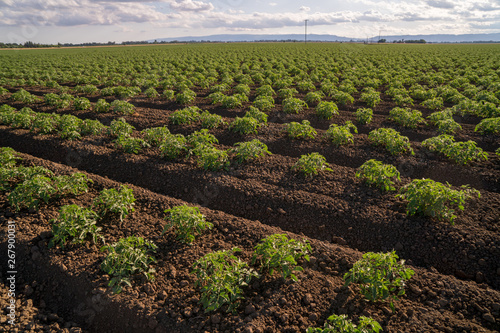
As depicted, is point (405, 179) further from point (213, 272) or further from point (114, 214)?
point (114, 214)

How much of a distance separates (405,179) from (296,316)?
539cm

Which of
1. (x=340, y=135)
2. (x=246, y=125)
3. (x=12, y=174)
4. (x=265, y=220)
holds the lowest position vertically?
(x=265, y=220)

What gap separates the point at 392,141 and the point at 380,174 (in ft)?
7.51

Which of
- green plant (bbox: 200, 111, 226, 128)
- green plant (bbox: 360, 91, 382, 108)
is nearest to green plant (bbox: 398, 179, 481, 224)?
green plant (bbox: 200, 111, 226, 128)

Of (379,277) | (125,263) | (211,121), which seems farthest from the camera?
(211,121)

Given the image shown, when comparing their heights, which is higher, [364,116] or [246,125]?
[364,116]

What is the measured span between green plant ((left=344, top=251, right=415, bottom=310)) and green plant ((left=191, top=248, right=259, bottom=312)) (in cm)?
164

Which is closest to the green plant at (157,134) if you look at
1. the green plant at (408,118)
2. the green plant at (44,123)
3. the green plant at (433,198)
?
the green plant at (44,123)

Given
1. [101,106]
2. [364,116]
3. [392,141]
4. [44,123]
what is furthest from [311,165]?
[101,106]

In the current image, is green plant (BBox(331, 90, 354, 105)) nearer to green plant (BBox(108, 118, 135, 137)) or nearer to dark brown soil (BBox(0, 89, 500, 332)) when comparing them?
dark brown soil (BBox(0, 89, 500, 332))

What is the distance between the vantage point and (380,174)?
7.04 m

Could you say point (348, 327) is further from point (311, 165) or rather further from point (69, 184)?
point (69, 184)

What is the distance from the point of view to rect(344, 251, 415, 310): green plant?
14.1 feet

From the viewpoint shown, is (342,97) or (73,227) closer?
(73,227)
